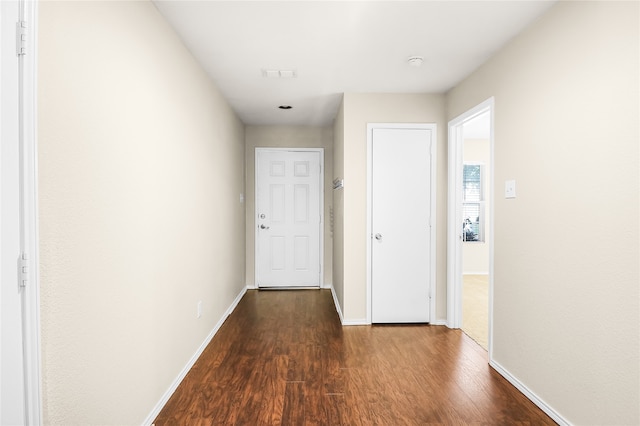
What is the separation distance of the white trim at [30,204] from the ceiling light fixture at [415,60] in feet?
7.95

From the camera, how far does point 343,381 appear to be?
8.21 ft

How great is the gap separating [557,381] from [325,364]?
1.52 m

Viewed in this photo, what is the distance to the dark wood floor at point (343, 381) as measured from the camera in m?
2.09

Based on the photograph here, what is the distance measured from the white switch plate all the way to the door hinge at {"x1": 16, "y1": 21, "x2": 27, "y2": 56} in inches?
106

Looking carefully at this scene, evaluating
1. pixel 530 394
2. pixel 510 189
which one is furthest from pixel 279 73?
pixel 530 394

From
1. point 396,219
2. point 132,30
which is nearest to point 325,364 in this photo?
point 396,219

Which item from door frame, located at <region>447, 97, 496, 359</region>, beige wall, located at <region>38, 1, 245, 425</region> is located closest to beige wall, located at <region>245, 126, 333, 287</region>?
door frame, located at <region>447, 97, 496, 359</region>

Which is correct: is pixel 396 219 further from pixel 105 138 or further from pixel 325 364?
pixel 105 138

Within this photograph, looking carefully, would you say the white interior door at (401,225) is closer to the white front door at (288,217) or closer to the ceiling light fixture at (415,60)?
the ceiling light fixture at (415,60)

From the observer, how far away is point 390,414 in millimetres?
2107

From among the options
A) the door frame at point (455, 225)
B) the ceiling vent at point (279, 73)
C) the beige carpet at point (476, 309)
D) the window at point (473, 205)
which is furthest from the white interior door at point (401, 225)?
the window at point (473, 205)

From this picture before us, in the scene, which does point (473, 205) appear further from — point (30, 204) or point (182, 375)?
point (30, 204)

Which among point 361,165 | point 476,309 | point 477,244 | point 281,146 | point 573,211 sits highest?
point 281,146

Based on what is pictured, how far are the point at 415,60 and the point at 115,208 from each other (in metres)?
2.39
